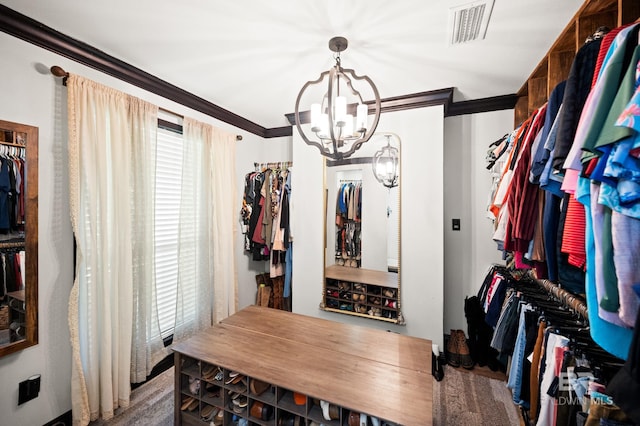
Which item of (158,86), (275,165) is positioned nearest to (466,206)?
(275,165)

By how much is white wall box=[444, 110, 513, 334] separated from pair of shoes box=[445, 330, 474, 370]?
0.22 m

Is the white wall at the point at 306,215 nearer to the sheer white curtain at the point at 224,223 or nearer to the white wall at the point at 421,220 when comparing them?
the white wall at the point at 421,220

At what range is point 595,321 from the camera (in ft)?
2.42

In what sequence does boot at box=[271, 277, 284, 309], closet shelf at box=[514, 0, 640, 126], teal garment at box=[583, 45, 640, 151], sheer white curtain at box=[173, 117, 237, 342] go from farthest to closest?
boot at box=[271, 277, 284, 309] → sheer white curtain at box=[173, 117, 237, 342] → closet shelf at box=[514, 0, 640, 126] → teal garment at box=[583, 45, 640, 151]

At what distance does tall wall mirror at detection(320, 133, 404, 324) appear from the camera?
8.55ft

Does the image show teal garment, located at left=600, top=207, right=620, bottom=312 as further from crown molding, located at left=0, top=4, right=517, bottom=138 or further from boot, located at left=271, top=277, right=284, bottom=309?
boot, located at left=271, top=277, right=284, bottom=309

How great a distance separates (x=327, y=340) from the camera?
1.60 metres

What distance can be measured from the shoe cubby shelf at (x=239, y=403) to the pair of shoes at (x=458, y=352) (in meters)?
1.67

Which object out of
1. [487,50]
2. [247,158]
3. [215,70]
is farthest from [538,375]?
[247,158]

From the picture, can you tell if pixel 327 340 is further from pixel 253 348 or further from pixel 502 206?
pixel 502 206

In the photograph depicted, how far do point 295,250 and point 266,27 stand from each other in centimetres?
218

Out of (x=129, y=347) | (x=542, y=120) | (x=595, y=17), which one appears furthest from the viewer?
(x=129, y=347)

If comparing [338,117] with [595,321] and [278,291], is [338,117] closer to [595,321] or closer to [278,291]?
[595,321]

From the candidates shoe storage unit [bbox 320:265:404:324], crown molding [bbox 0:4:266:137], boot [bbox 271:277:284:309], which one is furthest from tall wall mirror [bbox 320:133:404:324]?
crown molding [bbox 0:4:266:137]
